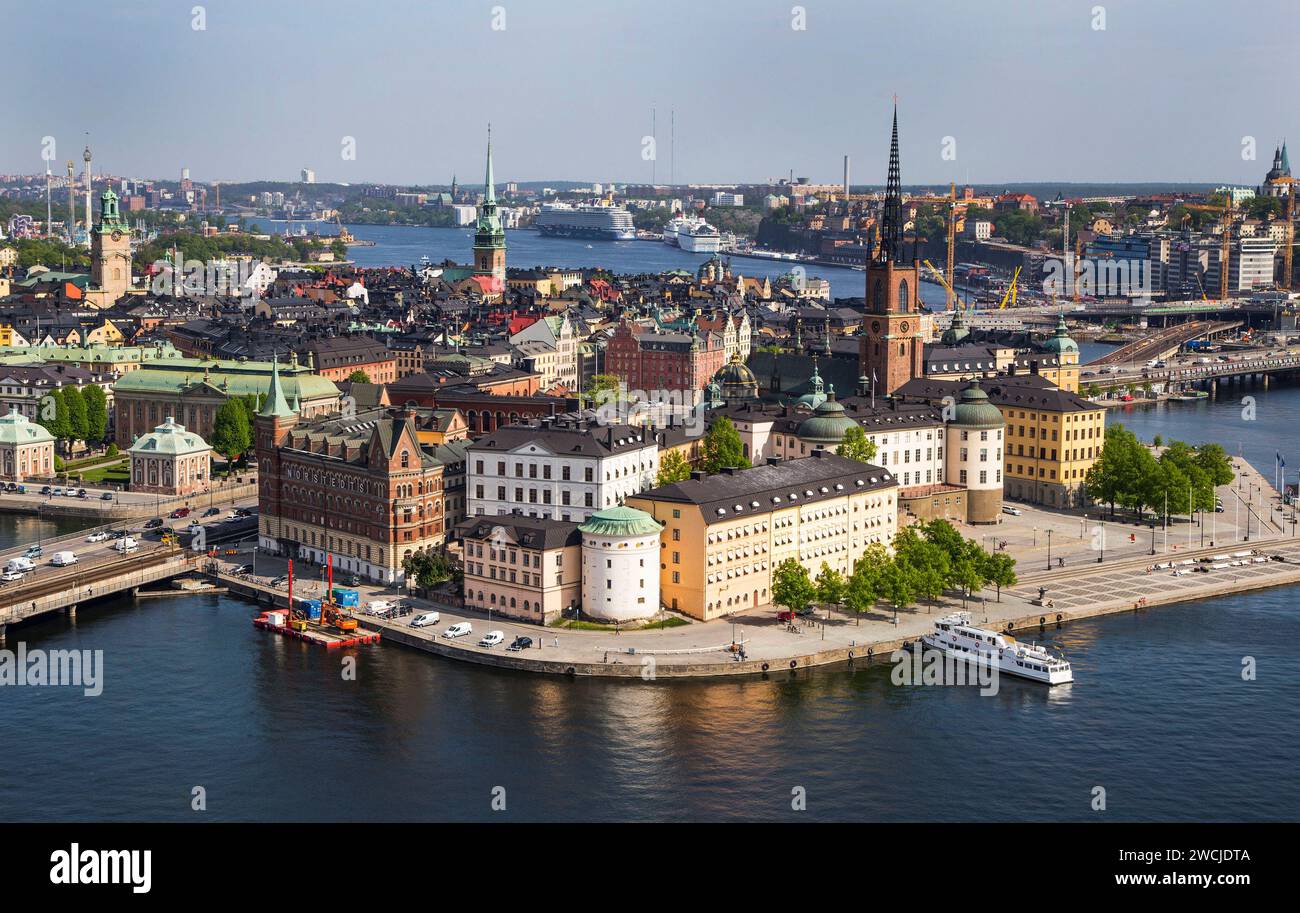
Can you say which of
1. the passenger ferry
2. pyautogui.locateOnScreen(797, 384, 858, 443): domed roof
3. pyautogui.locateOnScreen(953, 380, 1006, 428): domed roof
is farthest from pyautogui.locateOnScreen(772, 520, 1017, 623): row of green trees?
pyautogui.locateOnScreen(953, 380, 1006, 428): domed roof

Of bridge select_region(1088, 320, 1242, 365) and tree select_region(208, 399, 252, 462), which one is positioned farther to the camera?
bridge select_region(1088, 320, 1242, 365)

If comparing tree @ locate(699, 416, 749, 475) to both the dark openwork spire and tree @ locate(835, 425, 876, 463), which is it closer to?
tree @ locate(835, 425, 876, 463)

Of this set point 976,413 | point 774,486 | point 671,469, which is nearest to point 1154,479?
point 976,413

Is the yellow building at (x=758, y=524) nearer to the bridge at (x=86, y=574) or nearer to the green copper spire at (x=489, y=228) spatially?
the bridge at (x=86, y=574)

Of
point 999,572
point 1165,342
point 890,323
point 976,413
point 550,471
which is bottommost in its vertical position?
point 999,572

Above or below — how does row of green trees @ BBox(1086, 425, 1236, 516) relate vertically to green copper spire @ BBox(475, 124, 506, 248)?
below

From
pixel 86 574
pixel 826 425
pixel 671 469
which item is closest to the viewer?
pixel 86 574

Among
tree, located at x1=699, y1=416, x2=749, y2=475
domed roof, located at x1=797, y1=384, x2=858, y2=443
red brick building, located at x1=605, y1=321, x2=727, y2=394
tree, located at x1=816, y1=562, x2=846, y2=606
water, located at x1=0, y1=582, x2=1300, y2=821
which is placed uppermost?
red brick building, located at x1=605, y1=321, x2=727, y2=394

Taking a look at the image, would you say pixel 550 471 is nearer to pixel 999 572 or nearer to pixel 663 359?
pixel 999 572
